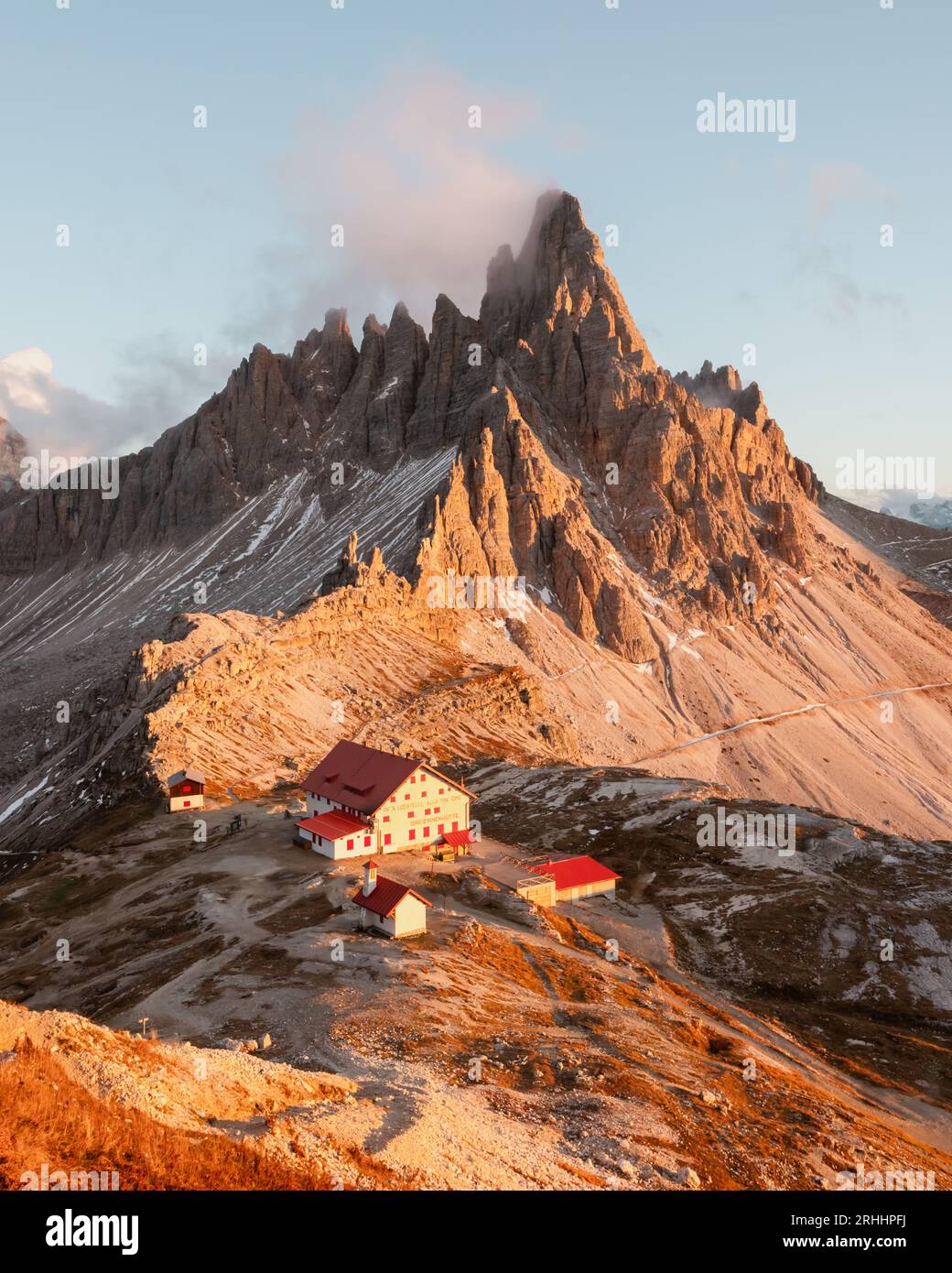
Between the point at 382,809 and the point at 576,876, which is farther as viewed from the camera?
the point at 576,876

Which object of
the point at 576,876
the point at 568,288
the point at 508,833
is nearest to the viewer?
the point at 576,876

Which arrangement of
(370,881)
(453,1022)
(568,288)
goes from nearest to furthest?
(453,1022)
(370,881)
(568,288)

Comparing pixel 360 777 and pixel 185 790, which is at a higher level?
pixel 360 777

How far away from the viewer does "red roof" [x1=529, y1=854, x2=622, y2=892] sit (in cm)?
6306

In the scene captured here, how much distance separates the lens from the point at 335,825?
61.1m

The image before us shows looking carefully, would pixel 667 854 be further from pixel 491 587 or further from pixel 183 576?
pixel 183 576

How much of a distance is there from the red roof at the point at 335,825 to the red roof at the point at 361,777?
0.83 m

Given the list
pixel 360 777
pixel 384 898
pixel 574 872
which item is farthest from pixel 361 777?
pixel 384 898

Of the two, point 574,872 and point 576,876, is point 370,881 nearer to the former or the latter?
point 576,876

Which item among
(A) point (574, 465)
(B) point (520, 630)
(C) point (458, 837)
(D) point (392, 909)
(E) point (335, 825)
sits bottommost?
(C) point (458, 837)

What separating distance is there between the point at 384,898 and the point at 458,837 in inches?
764

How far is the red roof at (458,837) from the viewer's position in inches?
2520

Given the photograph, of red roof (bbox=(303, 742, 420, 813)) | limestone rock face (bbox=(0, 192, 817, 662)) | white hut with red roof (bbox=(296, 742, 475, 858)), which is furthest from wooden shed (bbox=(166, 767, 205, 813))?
limestone rock face (bbox=(0, 192, 817, 662))

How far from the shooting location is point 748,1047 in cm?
4044
